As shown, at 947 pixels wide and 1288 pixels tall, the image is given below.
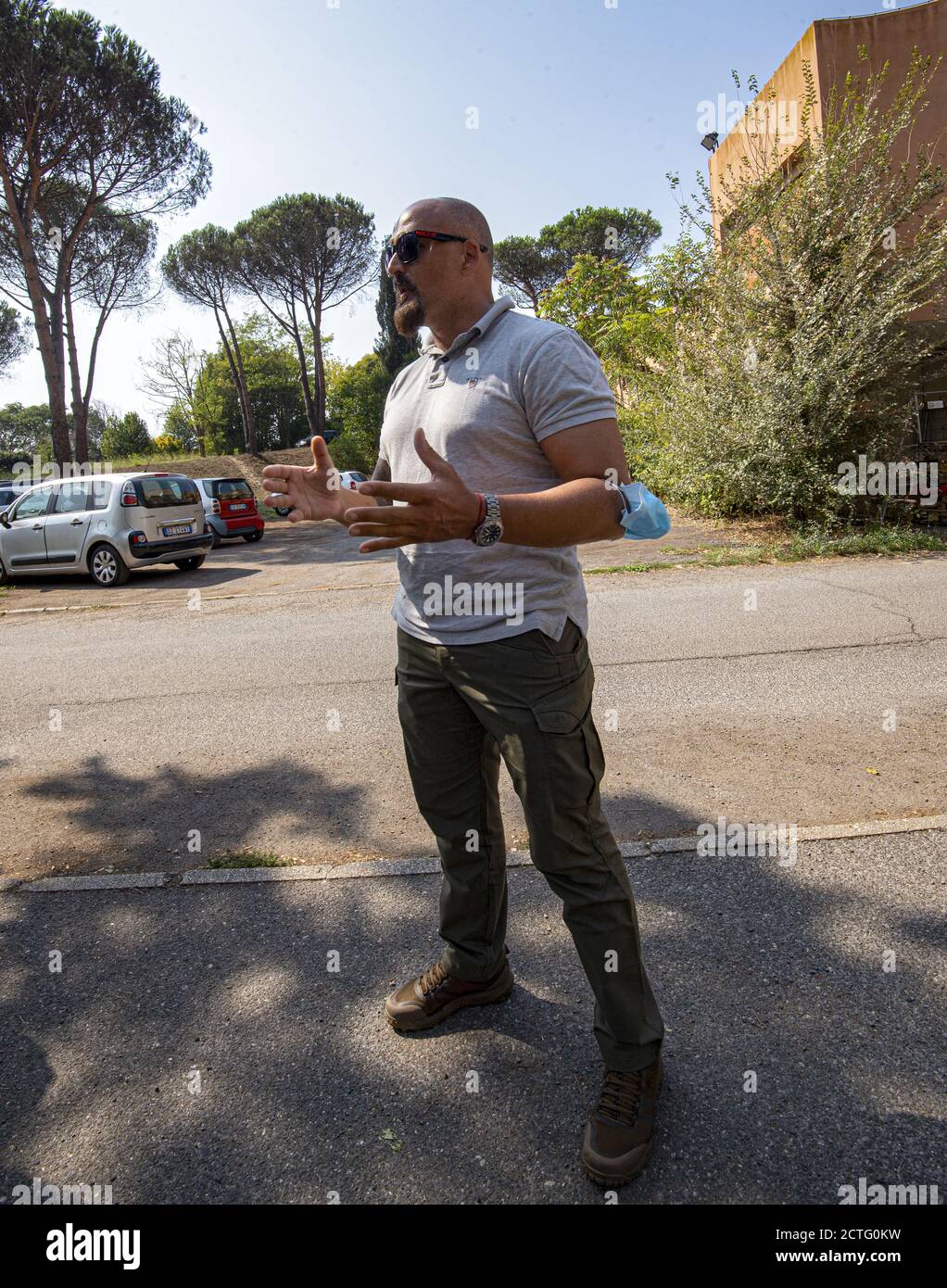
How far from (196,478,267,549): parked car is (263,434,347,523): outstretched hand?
54.5 ft

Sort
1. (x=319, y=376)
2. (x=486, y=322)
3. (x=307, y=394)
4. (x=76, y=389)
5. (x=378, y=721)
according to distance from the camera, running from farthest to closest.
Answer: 1. (x=307, y=394)
2. (x=319, y=376)
3. (x=76, y=389)
4. (x=378, y=721)
5. (x=486, y=322)

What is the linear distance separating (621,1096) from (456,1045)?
0.54 meters

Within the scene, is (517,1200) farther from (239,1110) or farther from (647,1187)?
(239,1110)

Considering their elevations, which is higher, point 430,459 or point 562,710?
point 430,459

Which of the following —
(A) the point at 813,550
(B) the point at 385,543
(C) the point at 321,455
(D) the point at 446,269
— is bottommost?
(A) the point at 813,550

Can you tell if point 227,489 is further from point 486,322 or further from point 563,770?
point 563,770

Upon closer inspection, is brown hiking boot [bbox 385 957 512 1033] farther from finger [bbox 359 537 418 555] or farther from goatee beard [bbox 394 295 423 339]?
goatee beard [bbox 394 295 423 339]

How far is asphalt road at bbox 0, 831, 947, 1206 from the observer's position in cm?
197

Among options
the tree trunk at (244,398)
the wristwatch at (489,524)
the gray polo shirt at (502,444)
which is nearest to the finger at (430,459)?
the wristwatch at (489,524)

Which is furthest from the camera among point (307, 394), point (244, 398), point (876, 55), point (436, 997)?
point (244, 398)

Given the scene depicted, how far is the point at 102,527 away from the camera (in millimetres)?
12859

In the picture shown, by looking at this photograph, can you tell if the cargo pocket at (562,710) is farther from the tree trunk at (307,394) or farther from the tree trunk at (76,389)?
the tree trunk at (307,394)

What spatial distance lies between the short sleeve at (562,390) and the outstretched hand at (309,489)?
626 millimetres

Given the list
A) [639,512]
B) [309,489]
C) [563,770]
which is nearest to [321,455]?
[309,489]
